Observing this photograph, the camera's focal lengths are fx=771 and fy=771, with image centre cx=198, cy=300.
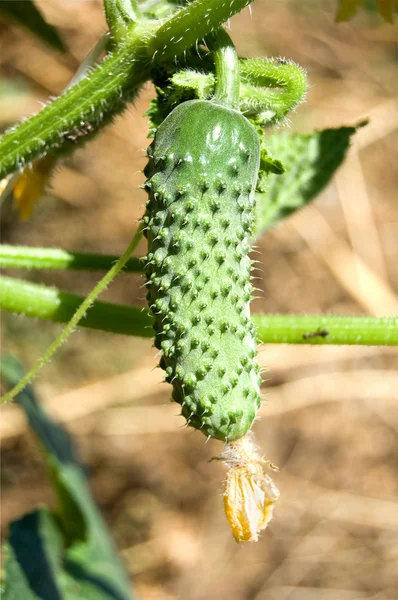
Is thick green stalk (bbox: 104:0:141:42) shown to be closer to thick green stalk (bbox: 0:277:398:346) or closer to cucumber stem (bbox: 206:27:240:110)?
cucumber stem (bbox: 206:27:240:110)

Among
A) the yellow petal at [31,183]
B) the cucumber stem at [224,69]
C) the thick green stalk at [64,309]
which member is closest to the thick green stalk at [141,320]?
the thick green stalk at [64,309]

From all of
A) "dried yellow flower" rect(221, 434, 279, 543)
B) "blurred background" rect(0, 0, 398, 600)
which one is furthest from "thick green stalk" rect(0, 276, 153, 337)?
"blurred background" rect(0, 0, 398, 600)

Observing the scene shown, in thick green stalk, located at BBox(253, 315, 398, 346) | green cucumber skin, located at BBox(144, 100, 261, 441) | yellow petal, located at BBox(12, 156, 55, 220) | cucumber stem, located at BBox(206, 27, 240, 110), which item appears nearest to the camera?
green cucumber skin, located at BBox(144, 100, 261, 441)

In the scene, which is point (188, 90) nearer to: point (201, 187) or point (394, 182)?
point (201, 187)

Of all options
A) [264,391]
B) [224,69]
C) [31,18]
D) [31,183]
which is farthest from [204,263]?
[264,391]

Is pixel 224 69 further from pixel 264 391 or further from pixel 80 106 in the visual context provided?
pixel 264 391
